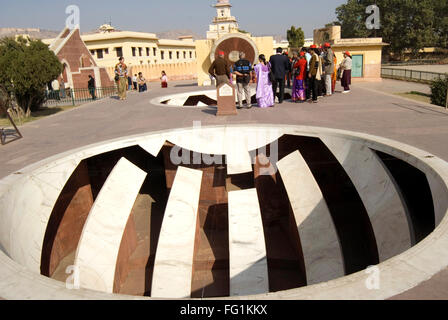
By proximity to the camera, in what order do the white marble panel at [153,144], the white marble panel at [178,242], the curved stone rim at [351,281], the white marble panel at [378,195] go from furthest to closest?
1. the white marble panel at [153,144]
2. the white marble panel at [178,242]
3. the white marble panel at [378,195]
4. the curved stone rim at [351,281]

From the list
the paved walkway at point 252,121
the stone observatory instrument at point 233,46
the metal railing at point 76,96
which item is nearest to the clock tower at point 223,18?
the stone observatory instrument at point 233,46

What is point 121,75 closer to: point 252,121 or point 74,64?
point 252,121

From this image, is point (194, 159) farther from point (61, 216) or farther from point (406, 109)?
point (406, 109)

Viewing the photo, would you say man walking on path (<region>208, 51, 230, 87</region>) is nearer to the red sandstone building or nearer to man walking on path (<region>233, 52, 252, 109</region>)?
man walking on path (<region>233, 52, 252, 109</region>)

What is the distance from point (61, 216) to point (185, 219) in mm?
3306

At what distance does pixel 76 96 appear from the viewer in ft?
69.9

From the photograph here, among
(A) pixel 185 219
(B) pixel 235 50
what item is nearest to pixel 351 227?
(A) pixel 185 219

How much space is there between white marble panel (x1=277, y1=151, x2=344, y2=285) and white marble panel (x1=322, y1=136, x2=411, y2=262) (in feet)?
2.71

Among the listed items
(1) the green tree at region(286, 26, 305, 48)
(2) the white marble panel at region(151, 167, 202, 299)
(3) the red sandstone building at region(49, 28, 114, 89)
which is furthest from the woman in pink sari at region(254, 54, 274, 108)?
(1) the green tree at region(286, 26, 305, 48)

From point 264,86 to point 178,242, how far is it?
6432 millimetres

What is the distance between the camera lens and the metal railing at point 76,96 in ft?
63.0

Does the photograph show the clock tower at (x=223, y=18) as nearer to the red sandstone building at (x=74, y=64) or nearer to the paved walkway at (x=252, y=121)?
the red sandstone building at (x=74, y=64)

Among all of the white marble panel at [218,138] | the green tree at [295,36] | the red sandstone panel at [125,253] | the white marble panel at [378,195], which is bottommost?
the red sandstone panel at [125,253]

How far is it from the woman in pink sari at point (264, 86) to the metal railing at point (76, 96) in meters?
10.4
